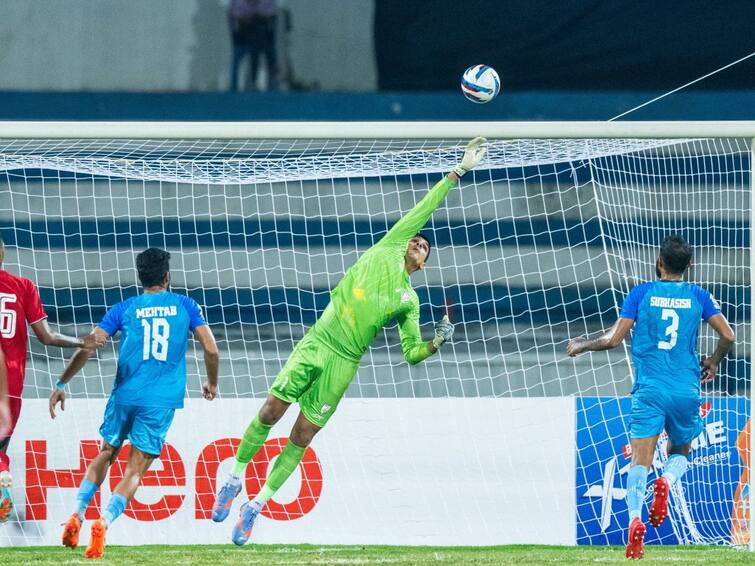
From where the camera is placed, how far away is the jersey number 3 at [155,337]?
6.73 m

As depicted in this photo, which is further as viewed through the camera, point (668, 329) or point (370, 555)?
point (370, 555)

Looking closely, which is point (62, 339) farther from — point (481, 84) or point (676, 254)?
point (676, 254)

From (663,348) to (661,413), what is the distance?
343mm

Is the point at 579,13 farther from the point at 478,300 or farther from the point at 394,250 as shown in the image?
the point at 394,250

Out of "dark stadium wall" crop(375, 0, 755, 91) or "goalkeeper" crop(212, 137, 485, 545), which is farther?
"dark stadium wall" crop(375, 0, 755, 91)

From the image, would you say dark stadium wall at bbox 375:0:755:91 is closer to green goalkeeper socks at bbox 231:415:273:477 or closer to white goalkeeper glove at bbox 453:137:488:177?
white goalkeeper glove at bbox 453:137:488:177

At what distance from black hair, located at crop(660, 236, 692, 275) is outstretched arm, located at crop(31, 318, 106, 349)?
3.03 meters

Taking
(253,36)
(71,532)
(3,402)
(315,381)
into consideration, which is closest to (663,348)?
(315,381)

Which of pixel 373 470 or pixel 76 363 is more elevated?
pixel 76 363

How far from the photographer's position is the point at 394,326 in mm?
10422

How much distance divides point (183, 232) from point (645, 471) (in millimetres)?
5286

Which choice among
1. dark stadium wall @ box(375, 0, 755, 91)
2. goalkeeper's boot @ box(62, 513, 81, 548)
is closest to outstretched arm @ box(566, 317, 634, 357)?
goalkeeper's boot @ box(62, 513, 81, 548)

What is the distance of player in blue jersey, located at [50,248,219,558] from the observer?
6.70m

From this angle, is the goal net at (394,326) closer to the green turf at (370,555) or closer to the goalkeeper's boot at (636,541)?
the green turf at (370,555)
